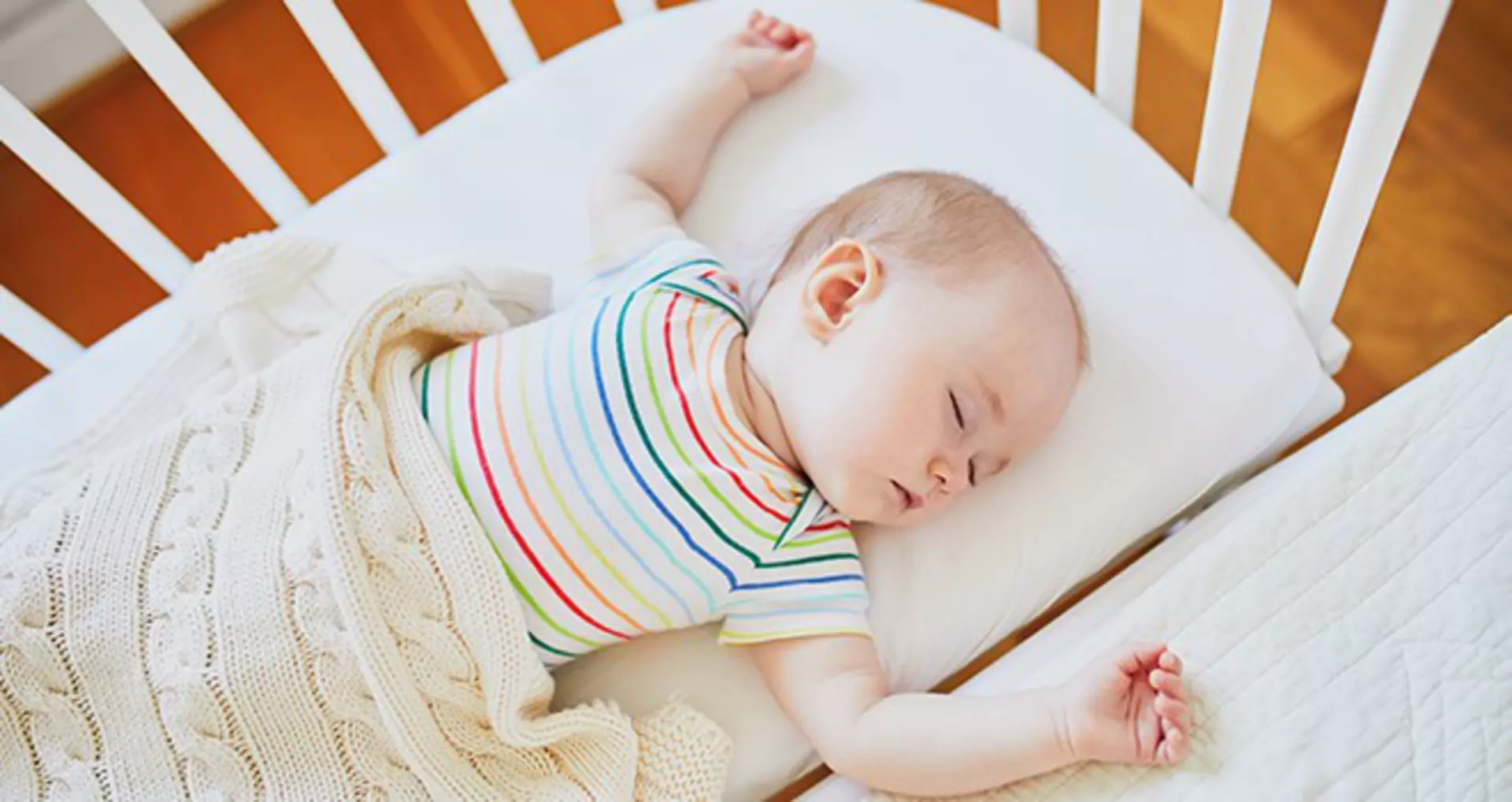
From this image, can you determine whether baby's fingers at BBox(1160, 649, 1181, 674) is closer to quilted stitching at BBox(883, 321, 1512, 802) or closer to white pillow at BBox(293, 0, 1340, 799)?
quilted stitching at BBox(883, 321, 1512, 802)

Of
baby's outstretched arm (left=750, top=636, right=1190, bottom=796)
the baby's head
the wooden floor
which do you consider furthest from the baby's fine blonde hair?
the wooden floor

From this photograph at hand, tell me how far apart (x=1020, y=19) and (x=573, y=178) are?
1.18 feet

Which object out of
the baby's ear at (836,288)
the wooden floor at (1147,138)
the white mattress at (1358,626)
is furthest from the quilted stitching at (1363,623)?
the wooden floor at (1147,138)

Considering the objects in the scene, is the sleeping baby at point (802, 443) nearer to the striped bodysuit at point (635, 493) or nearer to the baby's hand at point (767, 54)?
the striped bodysuit at point (635, 493)

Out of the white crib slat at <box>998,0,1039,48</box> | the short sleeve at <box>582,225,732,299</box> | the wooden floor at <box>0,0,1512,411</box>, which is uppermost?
the short sleeve at <box>582,225,732,299</box>

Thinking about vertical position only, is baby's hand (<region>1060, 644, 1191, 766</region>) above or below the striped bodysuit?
below

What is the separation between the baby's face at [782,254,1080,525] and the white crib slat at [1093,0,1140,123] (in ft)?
0.65

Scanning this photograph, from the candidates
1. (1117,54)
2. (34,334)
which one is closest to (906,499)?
(1117,54)

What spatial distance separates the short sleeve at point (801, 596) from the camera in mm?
833

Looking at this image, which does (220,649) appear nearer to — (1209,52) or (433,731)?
(433,731)

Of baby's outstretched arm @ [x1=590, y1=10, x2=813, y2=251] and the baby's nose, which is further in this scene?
baby's outstretched arm @ [x1=590, y1=10, x2=813, y2=251]

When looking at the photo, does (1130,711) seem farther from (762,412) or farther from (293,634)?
(293,634)

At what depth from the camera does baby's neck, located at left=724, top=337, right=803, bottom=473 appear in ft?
2.86

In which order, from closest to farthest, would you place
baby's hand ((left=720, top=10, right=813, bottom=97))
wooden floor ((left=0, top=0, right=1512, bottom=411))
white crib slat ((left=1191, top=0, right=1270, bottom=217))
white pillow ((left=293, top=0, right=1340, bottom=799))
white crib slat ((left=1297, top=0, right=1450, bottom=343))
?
white crib slat ((left=1297, top=0, right=1450, bottom=343)) → white crib slat ((left=1191, top=0, right=1270, bottom=217)) → white pillow ((left=293, top=0, right=1340, bottom=799)) → baby's hand ((left=720, top=10, right=813, bottom=97)) → wooden floor ((left=0, top=0, right=1512, bottom=411))
